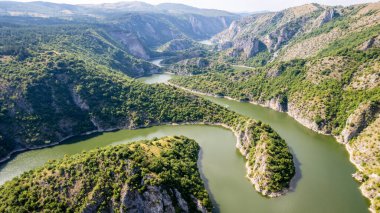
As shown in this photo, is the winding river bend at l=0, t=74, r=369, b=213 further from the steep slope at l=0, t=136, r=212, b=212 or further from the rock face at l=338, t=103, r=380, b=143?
the steep slope at l=0, t=136, r=212, b=212

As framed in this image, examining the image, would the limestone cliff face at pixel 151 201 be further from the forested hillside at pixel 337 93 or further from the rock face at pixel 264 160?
the forested hillside at pixel 337 93

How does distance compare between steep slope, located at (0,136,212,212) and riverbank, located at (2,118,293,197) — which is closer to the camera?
steep slope, located at (0,136,212,212)

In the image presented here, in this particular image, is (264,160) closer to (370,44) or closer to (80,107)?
(80,107)

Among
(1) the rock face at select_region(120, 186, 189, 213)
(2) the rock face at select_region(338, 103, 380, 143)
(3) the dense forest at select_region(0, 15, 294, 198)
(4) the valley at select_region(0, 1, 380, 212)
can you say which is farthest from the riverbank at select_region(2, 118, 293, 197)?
(2) the rock face at select_region(338, 103, 380, 143)

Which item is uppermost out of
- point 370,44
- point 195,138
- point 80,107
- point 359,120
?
point 370,44

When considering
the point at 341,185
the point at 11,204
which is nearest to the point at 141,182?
the point at 11,204

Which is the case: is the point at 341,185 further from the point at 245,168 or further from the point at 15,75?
the point at 15,75

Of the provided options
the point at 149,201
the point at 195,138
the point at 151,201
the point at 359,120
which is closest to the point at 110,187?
the point at 149,201
